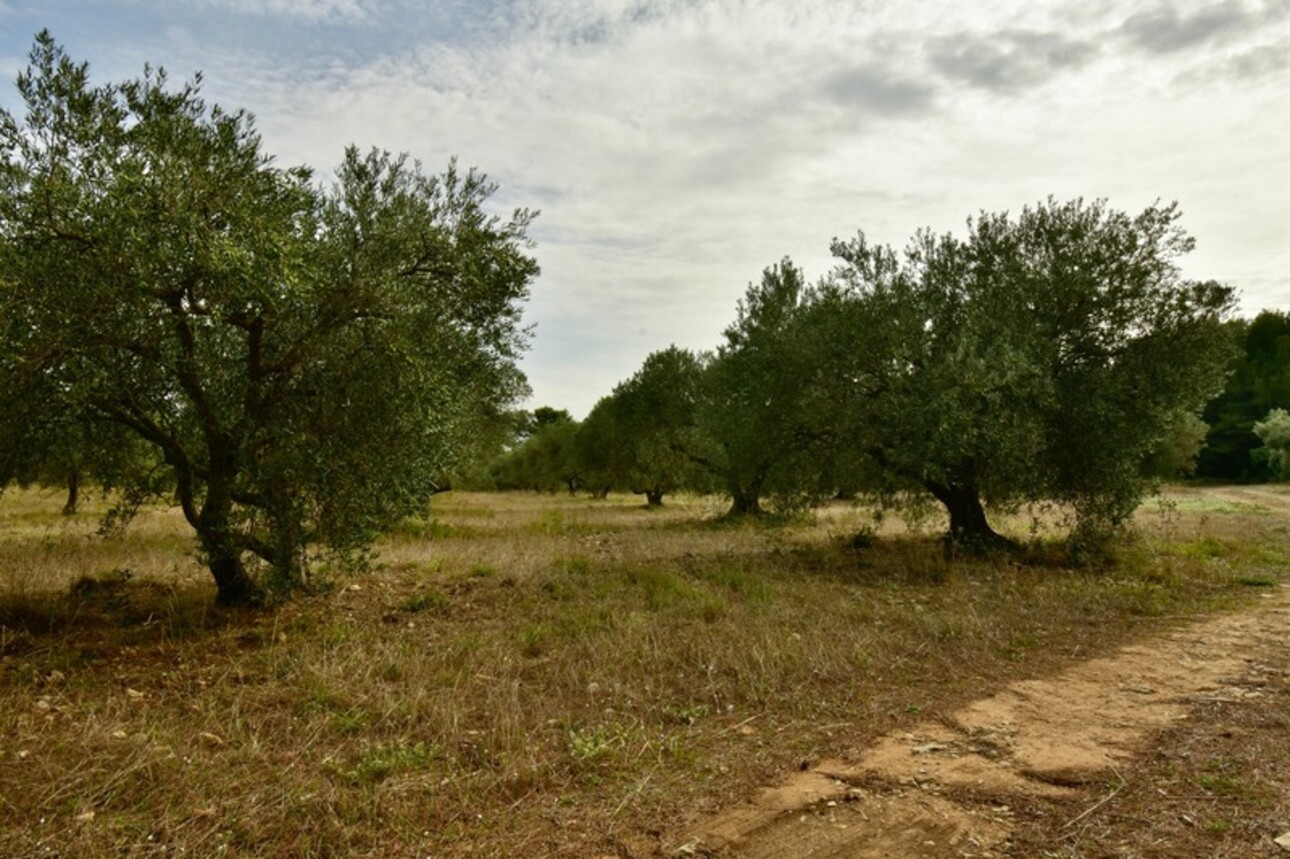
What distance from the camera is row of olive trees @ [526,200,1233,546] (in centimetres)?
1612

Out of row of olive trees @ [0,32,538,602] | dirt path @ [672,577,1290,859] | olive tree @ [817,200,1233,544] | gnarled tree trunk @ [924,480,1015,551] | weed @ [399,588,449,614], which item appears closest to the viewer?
dirt path @ [672,577,1290,859]

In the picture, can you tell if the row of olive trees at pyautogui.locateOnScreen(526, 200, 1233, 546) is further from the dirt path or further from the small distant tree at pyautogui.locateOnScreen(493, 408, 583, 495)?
the small distant tree at pyautogui.locateOnScreen(493, 408, 583, 495)

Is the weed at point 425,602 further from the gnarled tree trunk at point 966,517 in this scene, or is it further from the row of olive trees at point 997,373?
the gnarled tree trunk at point 966,517

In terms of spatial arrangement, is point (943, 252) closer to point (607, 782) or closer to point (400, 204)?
point (400, 204)

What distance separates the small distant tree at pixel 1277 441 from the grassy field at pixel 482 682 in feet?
143

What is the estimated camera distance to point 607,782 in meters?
5.70

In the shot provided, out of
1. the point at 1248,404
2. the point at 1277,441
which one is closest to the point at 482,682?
the point at 1277,441

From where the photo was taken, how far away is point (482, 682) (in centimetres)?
805

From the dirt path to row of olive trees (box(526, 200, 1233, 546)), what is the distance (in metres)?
7.66

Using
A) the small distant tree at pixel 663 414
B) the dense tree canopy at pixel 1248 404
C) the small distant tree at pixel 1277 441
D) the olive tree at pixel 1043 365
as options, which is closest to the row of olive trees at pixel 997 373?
the olive tree at pixel 1043 365

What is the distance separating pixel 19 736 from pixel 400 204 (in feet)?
32.0

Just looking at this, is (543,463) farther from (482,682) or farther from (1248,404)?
(1248,404)

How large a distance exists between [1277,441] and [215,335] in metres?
63.1

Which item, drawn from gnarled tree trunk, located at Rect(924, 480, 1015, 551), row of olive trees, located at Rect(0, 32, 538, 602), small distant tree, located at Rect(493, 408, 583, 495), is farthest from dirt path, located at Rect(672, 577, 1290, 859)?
small distant tree, located at Rect(493, 408, 583, 495)
